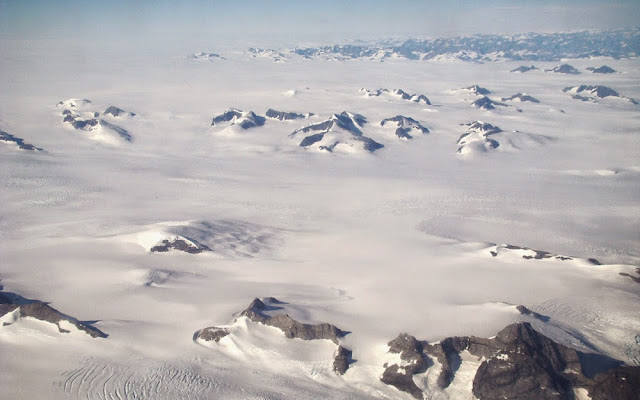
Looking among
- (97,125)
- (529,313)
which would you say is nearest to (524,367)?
(529,313)

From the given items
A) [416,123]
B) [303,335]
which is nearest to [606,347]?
[303,335]

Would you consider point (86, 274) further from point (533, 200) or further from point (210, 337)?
point (533, 200)

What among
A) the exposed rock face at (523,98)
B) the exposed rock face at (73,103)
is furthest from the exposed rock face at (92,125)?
the exposed rock face at (523,98)

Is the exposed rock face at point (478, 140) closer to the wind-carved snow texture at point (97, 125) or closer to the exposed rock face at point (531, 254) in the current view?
the exposed rock face at point (531, 254)

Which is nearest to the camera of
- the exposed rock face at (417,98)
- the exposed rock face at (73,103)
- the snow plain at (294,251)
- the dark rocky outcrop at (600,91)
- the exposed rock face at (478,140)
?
the snow plain at (294,251)

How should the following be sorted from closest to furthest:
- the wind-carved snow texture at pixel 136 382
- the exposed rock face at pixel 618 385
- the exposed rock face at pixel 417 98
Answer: the exposed rock face at pixel 618 385, the wind-carved snow texture at pixel 136 382, the exposed rock face at pixel 417 98

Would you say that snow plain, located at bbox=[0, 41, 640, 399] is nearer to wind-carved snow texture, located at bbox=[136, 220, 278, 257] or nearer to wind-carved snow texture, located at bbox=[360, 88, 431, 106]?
wind-carved snow texture, located at bbox=[136, 220, 278, 257]
